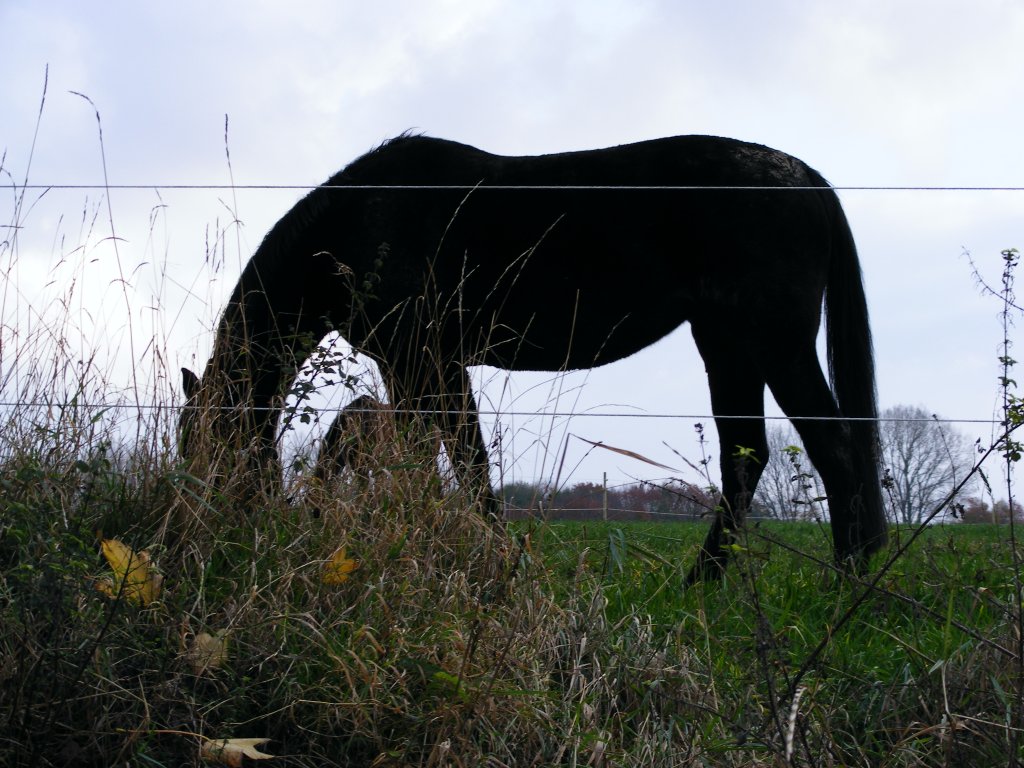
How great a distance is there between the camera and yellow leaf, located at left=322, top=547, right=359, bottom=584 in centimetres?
229

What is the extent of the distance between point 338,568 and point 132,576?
0.46 metres

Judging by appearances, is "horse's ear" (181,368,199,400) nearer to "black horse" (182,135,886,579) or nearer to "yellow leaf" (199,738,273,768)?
"black horse" (182,135,886,579)

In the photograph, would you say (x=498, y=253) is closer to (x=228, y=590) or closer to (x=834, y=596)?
(x=834, y=596)

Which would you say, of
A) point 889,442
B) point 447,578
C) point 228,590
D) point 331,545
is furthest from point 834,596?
point 228,590

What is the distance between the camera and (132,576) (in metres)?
2.21

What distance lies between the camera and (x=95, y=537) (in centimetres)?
245

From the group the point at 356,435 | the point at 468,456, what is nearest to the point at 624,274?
the point at 468,456

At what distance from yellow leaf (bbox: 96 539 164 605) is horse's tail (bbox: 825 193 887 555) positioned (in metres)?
2.72

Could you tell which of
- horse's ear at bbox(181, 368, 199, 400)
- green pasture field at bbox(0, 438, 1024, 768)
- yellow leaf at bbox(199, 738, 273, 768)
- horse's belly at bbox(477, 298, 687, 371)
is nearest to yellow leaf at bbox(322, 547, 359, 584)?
green pasture field at bbox(0, 438, 1024, 768)

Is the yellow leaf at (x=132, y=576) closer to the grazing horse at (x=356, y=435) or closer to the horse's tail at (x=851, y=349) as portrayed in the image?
the grazing horse at (x=356, y=435)

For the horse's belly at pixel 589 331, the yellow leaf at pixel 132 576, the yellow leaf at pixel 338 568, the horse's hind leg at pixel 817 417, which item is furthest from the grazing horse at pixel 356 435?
the horse's hind leg at pixel 817 417

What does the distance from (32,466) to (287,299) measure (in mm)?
1943

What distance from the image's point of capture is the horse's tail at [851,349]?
12.8ft

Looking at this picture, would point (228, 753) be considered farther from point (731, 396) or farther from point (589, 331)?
point (731, 396)
